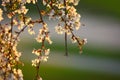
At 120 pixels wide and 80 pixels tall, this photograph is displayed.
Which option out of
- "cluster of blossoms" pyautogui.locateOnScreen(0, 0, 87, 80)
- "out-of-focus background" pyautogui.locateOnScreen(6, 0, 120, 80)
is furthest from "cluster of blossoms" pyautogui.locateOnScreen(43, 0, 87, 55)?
"out-of-focus background" pyautogui.locateOnScreen(6, 0, 120, 80)

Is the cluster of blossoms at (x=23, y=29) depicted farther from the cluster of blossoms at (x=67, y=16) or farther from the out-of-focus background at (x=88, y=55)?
the out-of-focus background at (x=88, y=55)

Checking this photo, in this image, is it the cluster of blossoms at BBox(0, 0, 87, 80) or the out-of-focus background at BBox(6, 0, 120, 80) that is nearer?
the cluster of blossoms at BBox(0, 0, 87, 80)

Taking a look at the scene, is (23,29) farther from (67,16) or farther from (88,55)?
(88,55)

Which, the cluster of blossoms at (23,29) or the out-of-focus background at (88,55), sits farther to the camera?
the out-of-focus background at (88,55)

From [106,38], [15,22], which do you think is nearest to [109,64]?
[106,38]

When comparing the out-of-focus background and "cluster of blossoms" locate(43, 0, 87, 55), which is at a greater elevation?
"cluster of blossoms" locate(43, 0, 87, 55)

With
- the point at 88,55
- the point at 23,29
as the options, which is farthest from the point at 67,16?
the point at 88,55

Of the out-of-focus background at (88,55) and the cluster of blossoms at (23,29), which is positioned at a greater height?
the cluster of blossoms at (23,29)

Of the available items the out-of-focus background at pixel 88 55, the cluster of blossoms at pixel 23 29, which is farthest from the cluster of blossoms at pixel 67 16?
the out-of-focus background at pixel 88 55

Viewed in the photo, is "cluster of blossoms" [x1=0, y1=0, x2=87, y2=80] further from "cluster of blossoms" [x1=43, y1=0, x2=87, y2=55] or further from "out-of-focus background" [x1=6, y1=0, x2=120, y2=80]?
"out-of-focus background" [x1=6, y1=0, x2=120, y2=80]
